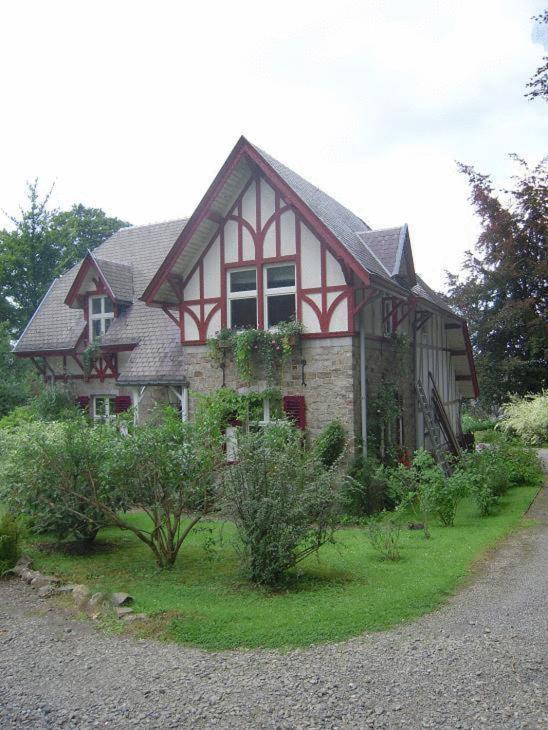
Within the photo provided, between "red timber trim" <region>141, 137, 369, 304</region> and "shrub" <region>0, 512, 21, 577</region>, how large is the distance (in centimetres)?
697

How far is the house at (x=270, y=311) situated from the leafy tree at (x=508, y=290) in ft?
9.58

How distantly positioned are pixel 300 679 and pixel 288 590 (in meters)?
2.65

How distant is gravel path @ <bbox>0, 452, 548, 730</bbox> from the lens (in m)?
5.07

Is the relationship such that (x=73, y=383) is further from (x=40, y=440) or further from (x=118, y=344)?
(x=40, y=440)

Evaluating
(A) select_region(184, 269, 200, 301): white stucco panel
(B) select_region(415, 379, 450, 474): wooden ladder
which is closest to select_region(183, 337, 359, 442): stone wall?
(A) select_region(184, 269, 200, 301): white stucco panel

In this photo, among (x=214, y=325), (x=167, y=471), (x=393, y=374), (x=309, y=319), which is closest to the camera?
(x=167, y=471)

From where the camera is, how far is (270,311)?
15.1 m

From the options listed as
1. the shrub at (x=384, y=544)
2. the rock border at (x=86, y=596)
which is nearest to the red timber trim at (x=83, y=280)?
the rock border at (x=86, y=596)

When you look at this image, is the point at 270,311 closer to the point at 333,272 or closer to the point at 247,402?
the point at 333,272

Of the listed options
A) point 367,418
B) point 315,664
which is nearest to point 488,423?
point 367,418

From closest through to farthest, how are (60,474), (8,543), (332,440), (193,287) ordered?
(60,474) < (8,543) < (332,440) < (193,287)

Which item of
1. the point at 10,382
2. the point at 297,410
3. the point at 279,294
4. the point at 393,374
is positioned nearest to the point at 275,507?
the point at 297,410

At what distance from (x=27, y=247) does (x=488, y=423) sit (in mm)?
27240

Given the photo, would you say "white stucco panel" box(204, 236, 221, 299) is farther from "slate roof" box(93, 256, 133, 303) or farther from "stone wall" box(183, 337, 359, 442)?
"slate roof" box(93, 256, 133, 303)
